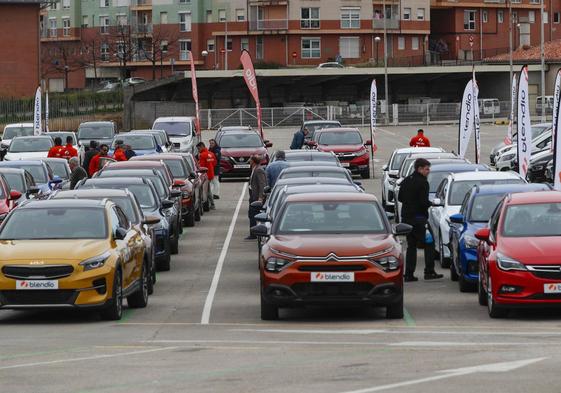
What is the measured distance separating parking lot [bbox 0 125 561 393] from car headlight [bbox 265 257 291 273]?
0.63 metres

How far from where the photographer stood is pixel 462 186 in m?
25.2

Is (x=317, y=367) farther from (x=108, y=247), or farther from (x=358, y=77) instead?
(x=358, y=77)

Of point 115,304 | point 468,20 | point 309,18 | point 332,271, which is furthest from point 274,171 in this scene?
point 468,20

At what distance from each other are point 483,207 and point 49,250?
23.6 feet

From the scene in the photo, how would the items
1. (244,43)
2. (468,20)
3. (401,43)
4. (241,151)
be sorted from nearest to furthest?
(241,151) < (244,43) < (401,43) < (468,20)

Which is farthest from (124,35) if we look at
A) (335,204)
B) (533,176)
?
(335,204)

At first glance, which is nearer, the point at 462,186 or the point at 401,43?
the point at 462,186

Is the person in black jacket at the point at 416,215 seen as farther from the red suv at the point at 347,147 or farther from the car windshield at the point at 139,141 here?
the car windshield at the point at 139,141

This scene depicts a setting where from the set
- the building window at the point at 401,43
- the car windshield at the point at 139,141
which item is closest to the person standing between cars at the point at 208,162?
the car windshield at the point at 139,141

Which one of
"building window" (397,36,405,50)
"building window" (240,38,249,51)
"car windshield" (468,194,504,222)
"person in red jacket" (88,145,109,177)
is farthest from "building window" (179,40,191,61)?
"car windshield" (468,194,504,222)

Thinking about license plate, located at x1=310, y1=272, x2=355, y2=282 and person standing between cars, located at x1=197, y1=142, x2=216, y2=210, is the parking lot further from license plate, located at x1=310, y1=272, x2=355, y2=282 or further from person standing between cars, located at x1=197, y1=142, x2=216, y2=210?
person standing between cars, located at x1=197, y1=142, x2=216, y2=210

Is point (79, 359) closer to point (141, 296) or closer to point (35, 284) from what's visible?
point (35, 284)

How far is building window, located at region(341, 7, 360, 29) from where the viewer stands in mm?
113250

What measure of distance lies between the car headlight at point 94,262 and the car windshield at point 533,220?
4715 mm
